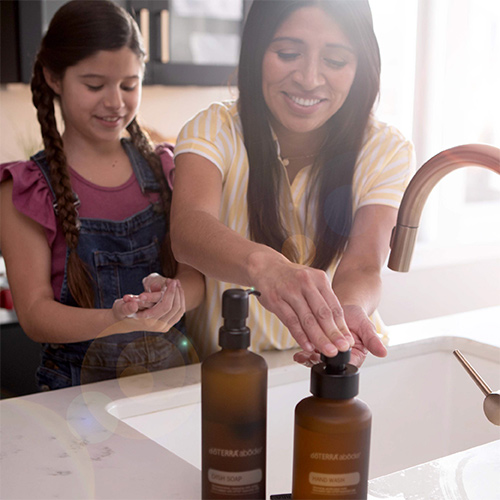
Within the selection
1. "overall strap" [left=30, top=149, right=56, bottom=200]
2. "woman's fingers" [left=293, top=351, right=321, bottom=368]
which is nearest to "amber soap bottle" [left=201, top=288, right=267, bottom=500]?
"woman's fingers" [left=293, top=351, right=321, bottom=368]

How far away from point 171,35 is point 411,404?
198 centimetres

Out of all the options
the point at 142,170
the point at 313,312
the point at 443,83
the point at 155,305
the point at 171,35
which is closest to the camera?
the point at 313,312

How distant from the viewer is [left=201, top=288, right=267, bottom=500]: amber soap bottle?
0.70 metres

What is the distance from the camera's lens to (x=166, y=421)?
3.77 feet

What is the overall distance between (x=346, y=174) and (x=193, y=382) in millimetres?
523

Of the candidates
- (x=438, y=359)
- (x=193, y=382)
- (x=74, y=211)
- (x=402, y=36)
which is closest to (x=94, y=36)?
(x=74, y=211)

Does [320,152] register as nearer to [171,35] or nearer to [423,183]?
[423,183]

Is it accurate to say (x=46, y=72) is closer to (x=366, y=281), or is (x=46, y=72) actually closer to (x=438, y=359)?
(x=366, y=281)

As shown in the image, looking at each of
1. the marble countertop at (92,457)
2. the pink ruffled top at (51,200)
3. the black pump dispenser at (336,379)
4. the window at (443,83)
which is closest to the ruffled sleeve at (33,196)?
the pink ruffled top at (51,200)

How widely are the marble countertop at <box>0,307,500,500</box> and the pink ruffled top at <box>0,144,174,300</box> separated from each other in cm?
40

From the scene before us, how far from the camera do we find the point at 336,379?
67 centimetres

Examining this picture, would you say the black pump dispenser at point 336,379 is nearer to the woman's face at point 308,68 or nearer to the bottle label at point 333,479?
the bottle label at point 333,479

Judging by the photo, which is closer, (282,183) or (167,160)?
(282,183)

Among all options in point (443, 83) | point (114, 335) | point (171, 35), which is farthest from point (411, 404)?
point (443, 83)
